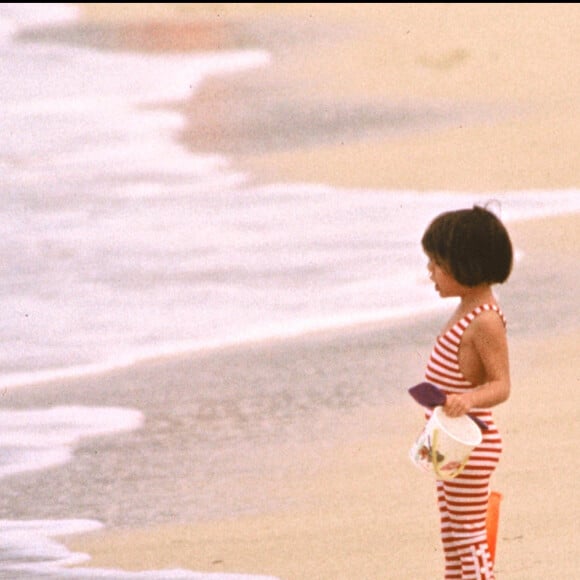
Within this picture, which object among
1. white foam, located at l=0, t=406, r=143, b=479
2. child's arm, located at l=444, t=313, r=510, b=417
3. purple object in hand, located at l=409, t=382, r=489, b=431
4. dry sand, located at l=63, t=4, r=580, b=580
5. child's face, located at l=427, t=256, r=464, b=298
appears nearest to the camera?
purple object in hand, located at l=409, t=382, r=489, b=431

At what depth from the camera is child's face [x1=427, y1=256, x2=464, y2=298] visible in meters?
4.80

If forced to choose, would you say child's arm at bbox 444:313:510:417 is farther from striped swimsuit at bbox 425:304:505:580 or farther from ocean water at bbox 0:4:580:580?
ocean water at bbox 0:4:580:580

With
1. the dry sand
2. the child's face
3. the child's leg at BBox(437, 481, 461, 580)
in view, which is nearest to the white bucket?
the child's leg at BBox(437, 481, 461, 580)

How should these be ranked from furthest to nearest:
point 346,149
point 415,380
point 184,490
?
1. point 346,149
2. point 415,380
3. point 184,490

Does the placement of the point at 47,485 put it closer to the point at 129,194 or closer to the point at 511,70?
the point at 129,194

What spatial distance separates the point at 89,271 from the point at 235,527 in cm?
492

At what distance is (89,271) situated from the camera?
11102 mm

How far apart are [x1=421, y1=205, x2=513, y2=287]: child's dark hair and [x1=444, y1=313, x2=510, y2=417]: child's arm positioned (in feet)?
0.37

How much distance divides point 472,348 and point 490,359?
69 millimetres

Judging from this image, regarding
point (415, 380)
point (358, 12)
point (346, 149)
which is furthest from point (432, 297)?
point (358, 12)

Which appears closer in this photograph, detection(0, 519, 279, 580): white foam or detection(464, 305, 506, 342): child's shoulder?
detection(464, 305, 506, 342): child's shoulder

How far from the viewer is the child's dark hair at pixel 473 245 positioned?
4734 mm

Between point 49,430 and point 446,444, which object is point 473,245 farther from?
point 49,430

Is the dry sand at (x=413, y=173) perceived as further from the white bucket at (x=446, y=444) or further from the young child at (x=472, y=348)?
the white bucket at (x=446, y=444)
